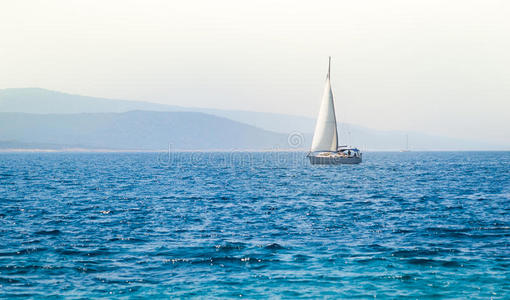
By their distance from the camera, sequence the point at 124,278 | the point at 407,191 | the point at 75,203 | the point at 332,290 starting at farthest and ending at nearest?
1. the point at 407,191
2. the point at 75,203
3. the point at 124,278
4. the point at 332,290

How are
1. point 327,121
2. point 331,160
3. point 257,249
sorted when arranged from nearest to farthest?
point 257,249, point 327,121, point 331,160

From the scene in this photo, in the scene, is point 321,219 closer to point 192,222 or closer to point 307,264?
point 192,222

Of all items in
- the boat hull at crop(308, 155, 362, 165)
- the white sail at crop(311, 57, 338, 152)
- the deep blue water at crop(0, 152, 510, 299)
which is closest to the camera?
the deep blue water at crop(0, 152, 510, 299)

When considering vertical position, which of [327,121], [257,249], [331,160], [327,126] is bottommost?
[257,249]

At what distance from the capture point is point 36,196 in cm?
4828

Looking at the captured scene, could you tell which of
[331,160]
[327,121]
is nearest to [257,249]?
[327,121]

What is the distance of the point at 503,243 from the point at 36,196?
38.7 m

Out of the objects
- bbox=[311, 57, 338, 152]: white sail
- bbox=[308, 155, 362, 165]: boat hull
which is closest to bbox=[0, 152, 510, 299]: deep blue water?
bbox=[311, 57, 338, 152]: white sail

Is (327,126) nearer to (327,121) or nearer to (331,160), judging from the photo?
(327,121)

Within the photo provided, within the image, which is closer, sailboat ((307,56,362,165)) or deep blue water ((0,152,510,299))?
deep blue water ((0,152,510,299))

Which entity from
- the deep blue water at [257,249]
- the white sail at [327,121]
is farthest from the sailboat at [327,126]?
the deep blue water at [257,249]

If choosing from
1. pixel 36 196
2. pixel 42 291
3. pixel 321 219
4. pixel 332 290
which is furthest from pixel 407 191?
pixel 42 291

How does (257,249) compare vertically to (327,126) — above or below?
below

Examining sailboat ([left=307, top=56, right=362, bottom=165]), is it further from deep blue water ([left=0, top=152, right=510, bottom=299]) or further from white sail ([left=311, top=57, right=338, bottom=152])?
deep blue water ([left=0, top=152, right=510, bottom=299])
